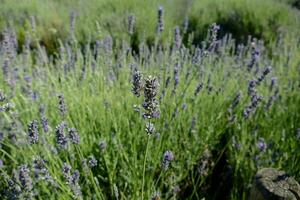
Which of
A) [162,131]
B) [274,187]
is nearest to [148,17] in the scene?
[162,131]

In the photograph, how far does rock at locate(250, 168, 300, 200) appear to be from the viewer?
1455 millimetres

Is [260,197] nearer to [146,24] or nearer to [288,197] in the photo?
[288,197]

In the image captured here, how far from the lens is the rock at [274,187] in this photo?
146 cm

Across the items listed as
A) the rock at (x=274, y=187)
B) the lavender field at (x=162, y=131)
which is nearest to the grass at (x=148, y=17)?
the lavender field at (x=162, y=131)

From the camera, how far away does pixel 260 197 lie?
59.6 inches

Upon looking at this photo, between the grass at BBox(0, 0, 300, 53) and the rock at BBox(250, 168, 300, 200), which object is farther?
the grass at BBox(0, 0, 300, 53)

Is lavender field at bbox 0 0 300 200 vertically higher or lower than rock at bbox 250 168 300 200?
lower

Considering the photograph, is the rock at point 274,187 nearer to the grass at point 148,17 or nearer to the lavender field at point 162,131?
the lavender field at point 162,131

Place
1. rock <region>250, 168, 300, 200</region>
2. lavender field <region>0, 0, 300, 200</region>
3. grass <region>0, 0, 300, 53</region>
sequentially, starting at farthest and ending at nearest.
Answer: grass <region>0, 0, 300, 53</region> → lavender field <region>0, 0, 300, 200</region> → rock <region>250, 168, 300, 200</region>

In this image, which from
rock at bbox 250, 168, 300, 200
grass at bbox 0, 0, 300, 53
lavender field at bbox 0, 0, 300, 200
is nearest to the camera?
rock at bbox 250, 168, 300, 200

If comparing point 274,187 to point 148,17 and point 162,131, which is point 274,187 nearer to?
point 162,131

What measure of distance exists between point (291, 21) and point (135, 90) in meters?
4.83

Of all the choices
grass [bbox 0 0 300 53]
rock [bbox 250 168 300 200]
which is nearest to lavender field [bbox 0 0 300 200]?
rock [bbox 250 168 300 200]

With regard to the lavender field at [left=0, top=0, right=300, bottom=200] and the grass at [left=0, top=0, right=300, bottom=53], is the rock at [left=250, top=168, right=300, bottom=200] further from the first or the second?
the grass at [left=0, top=0, right=300, bottom=53]
